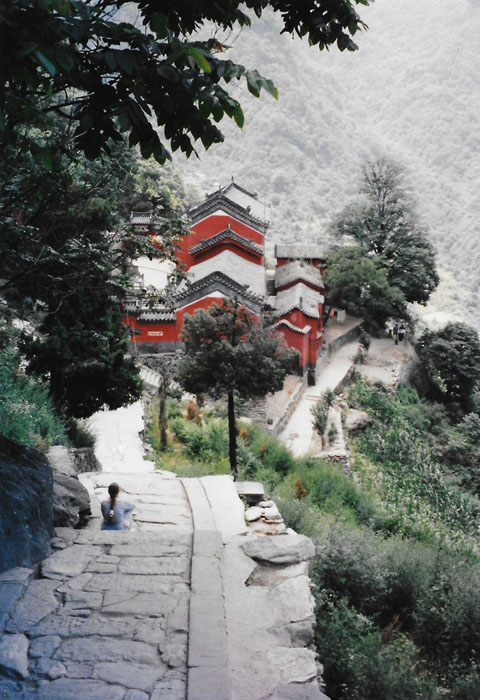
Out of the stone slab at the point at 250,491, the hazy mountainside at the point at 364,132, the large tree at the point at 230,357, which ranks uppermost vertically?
the hazy mountainside at the point at 364,132

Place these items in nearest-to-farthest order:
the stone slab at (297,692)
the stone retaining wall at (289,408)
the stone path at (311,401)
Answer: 1. the stone slab at (297,692)
2. the stone retaining wall at (289,408)
3. the stone path at (311,401)

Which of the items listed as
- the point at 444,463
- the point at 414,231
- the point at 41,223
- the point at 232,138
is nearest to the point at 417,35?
the point at 232,138

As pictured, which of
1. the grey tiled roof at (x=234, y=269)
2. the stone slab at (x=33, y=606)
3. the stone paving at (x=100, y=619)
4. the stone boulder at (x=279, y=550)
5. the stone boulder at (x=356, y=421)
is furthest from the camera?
the grey tiled roof at (x=234, y=269)

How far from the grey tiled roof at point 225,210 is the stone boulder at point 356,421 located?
1193cm

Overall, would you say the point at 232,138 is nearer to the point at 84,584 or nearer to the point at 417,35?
the point at 417,35

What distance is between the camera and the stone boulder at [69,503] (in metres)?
5.01

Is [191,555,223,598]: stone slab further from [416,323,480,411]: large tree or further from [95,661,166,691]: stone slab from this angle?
[416,323,480,411]: large tree

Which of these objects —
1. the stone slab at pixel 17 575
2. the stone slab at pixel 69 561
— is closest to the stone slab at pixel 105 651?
the stone slab at pixel 17 575

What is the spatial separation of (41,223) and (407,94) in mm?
117717

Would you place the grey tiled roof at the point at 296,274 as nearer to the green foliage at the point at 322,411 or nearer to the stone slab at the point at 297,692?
the green foliage at the point at 322,411

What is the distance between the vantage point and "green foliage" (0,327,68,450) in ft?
20.5

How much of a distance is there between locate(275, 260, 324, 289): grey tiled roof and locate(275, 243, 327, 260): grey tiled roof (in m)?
0.67

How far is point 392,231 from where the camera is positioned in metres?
28.7

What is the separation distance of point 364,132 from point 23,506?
10494cm
